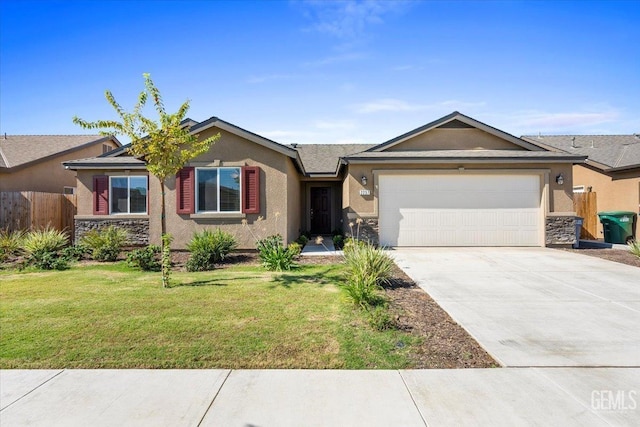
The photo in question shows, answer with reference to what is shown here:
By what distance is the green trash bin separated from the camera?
531 inches

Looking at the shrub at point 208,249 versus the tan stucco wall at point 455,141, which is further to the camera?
the tan stucco wall at point 455,141

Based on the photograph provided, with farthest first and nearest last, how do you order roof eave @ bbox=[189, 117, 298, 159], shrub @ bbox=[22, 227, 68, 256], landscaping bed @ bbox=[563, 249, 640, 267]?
roof eave @ bbox=[189, 117, 298, 159] < shrub @ bbox=[22, 227, 68, 256] < landscaping bed @ bbox=[563, 249, 640, 267]

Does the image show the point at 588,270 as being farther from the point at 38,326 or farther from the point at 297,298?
the point at 38,326

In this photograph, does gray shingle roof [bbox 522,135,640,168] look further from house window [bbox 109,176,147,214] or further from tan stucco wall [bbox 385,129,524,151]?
house window [bbox 109,176,147,214]

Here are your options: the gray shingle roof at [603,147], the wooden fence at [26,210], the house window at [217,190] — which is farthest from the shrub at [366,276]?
the wooden fence at [26,210]

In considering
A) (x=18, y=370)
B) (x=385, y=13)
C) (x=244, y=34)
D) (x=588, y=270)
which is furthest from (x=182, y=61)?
(x=588, y=270)

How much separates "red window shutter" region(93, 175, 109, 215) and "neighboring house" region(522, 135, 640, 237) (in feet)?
55.5

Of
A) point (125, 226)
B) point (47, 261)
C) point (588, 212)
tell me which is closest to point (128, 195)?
point (125, 226)

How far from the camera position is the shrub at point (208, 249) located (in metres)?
9.08

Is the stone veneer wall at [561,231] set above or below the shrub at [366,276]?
above

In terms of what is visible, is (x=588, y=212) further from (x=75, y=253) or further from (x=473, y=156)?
(x=75, y=253)

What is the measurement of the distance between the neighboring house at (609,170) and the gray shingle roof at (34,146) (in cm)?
2308

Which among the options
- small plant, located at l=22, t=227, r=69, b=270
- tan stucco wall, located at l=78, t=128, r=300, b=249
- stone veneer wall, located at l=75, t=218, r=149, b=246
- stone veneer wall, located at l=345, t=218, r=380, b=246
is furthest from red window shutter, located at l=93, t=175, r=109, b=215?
stone veneer wall, located at l=345, t=218, r=380, b=246

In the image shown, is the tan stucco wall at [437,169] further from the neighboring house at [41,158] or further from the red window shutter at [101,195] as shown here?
the neighboring house at [41,158]
